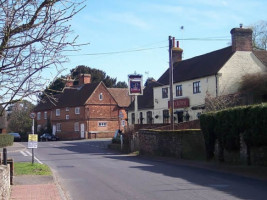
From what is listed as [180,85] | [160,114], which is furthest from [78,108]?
[180,85]

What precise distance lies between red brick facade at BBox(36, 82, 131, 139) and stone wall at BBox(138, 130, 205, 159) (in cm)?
2915

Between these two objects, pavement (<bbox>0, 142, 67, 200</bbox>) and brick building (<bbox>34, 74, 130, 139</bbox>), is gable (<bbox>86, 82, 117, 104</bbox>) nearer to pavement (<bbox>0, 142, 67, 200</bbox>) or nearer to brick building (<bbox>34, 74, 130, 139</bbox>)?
brick building (<bbox>34, 74, 130, 139</bbox>)

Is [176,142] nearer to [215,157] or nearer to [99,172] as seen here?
[215,157]

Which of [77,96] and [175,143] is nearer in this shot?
[175,143]

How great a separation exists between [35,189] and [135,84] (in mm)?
21688

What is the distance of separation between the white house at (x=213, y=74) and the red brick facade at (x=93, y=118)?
1731 cm

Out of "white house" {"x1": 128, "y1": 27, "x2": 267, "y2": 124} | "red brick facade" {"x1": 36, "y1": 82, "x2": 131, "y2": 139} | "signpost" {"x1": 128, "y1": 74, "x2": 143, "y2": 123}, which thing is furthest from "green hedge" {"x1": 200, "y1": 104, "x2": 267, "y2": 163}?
"red brick facade" {"x1": 36, "y1": 82, "x2": 131, "y2": 139}

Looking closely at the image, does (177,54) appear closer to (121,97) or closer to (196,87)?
(196,87)

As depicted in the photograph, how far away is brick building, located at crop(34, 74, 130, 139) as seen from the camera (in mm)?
58719

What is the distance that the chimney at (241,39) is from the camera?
37.1m

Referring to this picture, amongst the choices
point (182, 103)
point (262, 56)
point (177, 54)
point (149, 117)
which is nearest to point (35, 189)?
point (182, 103)

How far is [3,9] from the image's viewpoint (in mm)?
6234

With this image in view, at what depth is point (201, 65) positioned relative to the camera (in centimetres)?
4084

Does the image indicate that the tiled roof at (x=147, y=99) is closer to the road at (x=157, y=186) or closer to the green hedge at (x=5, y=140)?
the green hedge at (x=5, y=140)
